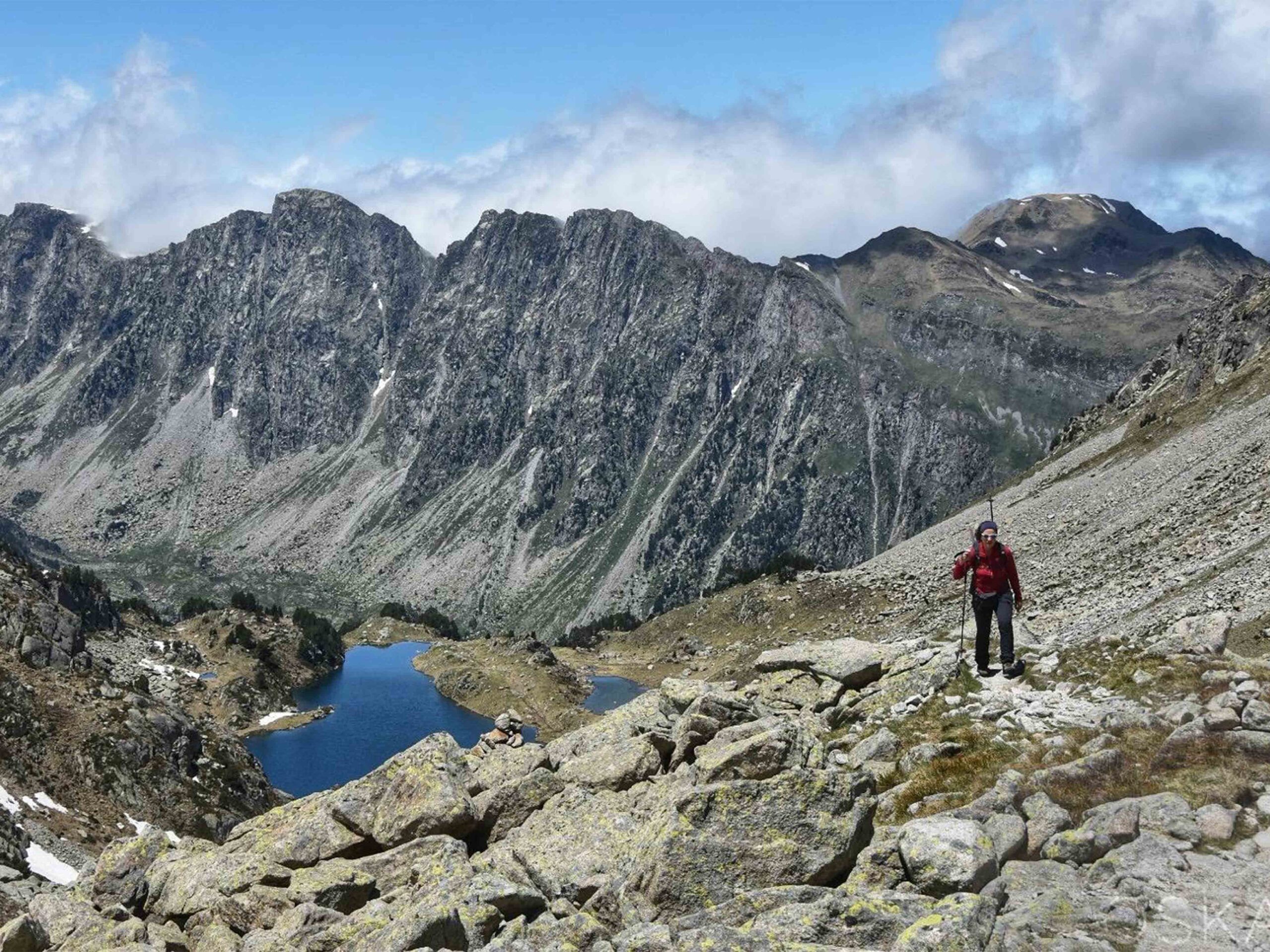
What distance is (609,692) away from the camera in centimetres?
15975

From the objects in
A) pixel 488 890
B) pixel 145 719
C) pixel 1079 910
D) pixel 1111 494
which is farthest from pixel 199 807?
pixel 1111 494

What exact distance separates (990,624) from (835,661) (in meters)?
4.44

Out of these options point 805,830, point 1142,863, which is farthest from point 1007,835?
point 805,830

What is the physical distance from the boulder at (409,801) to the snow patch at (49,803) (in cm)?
5666

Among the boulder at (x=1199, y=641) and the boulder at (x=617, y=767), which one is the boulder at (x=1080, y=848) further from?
the boulder at (x=1199, y=641)

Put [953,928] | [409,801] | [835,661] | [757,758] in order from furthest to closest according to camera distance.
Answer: [835,661], [409,801], [757,758], [953,928]

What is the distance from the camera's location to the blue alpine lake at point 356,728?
131 m

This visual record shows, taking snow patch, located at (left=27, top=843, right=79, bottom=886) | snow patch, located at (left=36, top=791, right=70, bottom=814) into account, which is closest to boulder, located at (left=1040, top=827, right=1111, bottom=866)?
snow patch, located at (left=27, top=843, right=79, bottom=886)

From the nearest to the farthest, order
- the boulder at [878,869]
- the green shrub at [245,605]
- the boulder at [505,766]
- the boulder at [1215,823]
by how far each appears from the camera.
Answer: the boulder at [878,869] < the boulder at [1215,823] < the boulder at [505,766] < the green shrub at [245,605]

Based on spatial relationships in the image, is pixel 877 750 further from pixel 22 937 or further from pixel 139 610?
pixel 139 610

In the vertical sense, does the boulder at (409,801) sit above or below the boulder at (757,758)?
below

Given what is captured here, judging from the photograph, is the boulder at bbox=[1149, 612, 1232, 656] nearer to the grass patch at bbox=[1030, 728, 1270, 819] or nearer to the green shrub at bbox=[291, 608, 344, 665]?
the grass patch at bbox=[1030, 728, 1270, 819]

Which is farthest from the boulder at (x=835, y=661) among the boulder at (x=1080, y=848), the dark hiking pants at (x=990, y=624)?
the boulder at (x=1080, y=848)

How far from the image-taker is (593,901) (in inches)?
616
